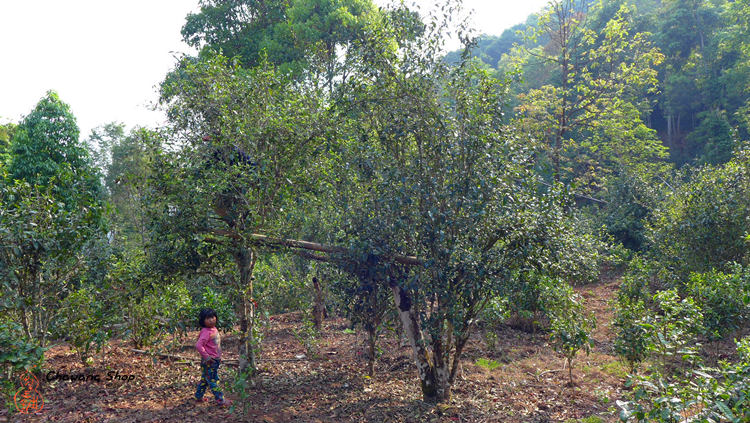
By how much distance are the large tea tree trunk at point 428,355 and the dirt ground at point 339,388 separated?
22cm

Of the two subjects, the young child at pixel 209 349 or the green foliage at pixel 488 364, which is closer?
the young child at pixel 209 349

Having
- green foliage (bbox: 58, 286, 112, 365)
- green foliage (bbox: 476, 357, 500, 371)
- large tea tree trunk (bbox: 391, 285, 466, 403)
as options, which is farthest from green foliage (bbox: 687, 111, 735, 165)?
green foliage (bbox: 58, 286, 112, 365)

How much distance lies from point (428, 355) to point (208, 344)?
9.83 ft

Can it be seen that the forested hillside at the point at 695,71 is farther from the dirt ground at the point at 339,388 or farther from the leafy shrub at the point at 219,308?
the leafy shrub at the point at 219,308

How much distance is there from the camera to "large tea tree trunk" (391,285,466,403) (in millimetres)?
6104

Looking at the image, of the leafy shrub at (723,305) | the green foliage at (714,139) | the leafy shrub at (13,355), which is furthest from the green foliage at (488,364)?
the green foliage at (714,139)

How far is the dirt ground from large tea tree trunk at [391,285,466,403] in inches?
8.5

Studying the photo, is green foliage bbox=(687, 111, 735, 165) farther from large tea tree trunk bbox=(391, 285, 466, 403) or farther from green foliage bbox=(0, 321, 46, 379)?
green foliage bbox=(0, 321, 46, 379)

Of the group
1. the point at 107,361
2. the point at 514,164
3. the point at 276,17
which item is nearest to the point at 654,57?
the point at 276,17

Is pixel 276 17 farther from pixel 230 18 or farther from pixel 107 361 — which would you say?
pixel 107 361

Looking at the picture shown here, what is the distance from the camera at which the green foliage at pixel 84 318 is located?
229 inches

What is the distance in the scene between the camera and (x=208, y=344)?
6.09m

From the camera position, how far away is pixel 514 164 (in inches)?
229

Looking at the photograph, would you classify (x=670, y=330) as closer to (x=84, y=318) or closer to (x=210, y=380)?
(x=210, y=380)
